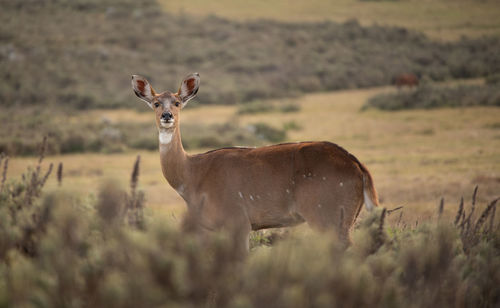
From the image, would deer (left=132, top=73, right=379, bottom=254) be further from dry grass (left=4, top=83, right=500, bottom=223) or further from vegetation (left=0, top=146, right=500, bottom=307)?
dry grass (left=4, top=83, right=500, bottom=223)

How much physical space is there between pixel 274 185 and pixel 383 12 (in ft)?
213

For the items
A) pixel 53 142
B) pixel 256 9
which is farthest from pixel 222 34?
pixel 53 142

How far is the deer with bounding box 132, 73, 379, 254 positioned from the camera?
19.6 ft

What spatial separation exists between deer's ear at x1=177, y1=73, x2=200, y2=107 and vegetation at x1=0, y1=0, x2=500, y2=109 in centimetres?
3118

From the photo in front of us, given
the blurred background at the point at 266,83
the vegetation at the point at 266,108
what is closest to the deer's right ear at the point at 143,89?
the blurred background at the point at 266,83

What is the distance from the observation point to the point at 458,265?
497 centimetres

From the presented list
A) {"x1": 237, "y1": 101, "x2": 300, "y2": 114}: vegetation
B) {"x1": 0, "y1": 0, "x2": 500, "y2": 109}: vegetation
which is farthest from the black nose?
{"x1": 0, "y1": 0, "x2": 500, "y2": 109}: vegetation

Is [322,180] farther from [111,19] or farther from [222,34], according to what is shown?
[111,19]

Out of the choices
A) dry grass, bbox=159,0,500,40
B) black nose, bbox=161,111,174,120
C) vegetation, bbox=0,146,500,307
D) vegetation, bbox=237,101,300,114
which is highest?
dry grass, bbox=159,0,500,40

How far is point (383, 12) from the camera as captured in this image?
67.1 metres

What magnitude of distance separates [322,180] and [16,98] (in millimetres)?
36627

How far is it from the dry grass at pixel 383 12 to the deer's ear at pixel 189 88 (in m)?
49.4

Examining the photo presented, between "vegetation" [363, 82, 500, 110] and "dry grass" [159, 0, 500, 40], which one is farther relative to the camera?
"dry grass" [159, 0, 500, 40]

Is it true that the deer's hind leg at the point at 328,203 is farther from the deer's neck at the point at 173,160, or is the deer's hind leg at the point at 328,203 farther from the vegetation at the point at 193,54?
the vegetation at the point at 193,54
